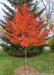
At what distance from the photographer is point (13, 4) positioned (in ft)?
27.5

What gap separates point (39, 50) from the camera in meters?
8.59

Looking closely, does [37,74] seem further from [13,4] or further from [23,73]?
[13,4]

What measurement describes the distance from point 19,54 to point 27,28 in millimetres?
4344

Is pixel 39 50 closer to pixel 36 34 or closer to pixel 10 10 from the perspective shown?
pixel 36 34

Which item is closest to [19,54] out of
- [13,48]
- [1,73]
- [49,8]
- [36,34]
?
[13,48]

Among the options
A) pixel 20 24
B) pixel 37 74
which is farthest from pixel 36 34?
pixel 37 74

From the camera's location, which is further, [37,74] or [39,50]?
[39,50]

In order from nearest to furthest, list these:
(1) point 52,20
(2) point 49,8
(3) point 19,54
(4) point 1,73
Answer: (4) point 1,73 → (3) point 19,54 → (2) point 49,8 → (1) point 52,20

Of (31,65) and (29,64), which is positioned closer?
(31,65)

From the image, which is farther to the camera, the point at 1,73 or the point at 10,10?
the point at 10,10

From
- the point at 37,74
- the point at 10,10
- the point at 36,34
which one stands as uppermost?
the point at 10,10

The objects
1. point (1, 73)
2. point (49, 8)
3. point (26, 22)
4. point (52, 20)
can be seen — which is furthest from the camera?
point (52, 20)

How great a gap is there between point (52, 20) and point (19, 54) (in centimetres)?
1207

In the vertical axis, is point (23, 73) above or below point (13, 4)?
below
